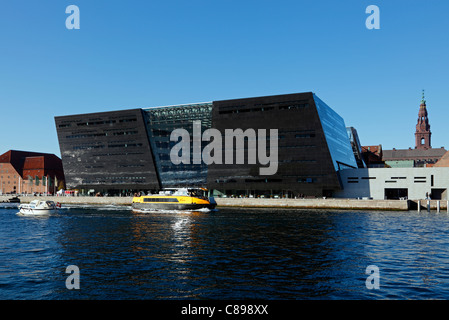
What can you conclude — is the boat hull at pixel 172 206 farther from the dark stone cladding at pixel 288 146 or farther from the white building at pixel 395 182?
the white building at pixel 395 182

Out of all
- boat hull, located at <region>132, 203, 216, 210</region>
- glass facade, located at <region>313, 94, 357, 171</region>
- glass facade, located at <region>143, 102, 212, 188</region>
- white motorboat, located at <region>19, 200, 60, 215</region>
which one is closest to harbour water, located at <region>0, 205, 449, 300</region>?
white motorboat, located at <region>19, 200, 60, 215</region>

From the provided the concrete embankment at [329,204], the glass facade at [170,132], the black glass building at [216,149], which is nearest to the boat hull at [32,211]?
the concrete embankment at [329,204]

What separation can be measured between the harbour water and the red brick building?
5866 inches

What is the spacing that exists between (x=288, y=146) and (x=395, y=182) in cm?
3244

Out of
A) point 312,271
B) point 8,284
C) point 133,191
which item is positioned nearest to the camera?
point 8,284

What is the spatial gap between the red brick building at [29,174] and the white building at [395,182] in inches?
5219

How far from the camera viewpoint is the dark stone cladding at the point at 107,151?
433ft

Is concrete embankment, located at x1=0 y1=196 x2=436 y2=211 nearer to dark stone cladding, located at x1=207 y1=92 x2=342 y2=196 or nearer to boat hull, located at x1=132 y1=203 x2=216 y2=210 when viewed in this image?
dark stone cladding, located at x1=207 y1=92 x2=342 y2=196

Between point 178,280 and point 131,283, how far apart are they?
101 inches

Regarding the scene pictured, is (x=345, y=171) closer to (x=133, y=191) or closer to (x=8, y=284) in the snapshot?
(x=133, y=191)

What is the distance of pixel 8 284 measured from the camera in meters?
19.4

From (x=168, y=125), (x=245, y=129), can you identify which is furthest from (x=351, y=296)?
(x=168, y=125)

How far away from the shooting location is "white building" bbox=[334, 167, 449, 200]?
101 m

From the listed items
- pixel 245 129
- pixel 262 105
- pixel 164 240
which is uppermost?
pixel 262 105
